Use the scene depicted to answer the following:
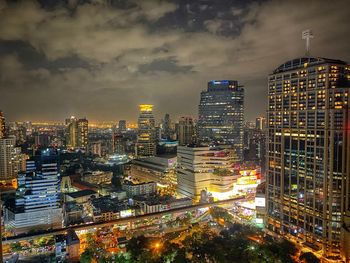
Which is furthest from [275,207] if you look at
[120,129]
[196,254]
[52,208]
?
[120,129]

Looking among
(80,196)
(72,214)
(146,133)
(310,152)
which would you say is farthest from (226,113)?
(72,214)

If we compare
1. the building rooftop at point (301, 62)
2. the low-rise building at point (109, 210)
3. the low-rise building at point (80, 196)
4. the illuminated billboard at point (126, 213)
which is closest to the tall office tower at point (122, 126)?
the low-rise building at point (80, 196)

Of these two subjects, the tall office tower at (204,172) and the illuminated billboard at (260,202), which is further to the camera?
the tall office tower at (204,172)

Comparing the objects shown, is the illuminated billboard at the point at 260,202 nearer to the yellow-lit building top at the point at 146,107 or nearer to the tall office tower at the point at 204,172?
the tall office tower at the point at 204,172

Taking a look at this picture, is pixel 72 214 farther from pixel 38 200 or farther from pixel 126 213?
pixel 126 213

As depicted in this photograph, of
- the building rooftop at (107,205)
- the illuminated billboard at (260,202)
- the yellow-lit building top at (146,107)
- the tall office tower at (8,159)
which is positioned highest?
the yellow-lit building top at (146,107)

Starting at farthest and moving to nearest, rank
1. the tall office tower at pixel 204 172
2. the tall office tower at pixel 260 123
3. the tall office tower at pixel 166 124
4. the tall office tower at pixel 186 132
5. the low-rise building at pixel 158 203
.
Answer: the tall office tower at pixel 166 124, the tall office tower at pixel 260 123, the tall office tower at pixel 186 132, the tall office tower at pixel 204 172, the low-rise building at pixel 158 203
